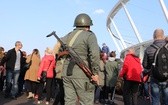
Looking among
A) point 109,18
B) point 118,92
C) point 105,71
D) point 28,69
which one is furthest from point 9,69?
point 109,18

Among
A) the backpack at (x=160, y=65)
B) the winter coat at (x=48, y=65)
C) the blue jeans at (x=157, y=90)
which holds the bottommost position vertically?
the blue jeans at (x=157, y=90)

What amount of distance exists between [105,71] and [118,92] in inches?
177

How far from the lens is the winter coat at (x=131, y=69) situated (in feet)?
36.7

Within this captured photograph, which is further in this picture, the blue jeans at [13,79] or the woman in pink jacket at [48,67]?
the blue jeans at [13,79]

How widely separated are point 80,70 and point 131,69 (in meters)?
4.81

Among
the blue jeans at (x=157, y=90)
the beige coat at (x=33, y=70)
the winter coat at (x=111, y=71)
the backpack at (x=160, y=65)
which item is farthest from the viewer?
the beige coat at (x=33, y=70)

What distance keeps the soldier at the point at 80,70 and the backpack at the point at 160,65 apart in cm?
161

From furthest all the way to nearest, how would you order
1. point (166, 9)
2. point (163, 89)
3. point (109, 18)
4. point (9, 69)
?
point (109, 18) → point (166, 9) → point (9, 69) → point (163, 89)

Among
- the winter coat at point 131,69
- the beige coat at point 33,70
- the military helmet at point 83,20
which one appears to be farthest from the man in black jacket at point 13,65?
the military helmet at point 83,20

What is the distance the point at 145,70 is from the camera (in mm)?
8203

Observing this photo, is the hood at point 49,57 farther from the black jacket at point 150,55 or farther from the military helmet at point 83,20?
the military helmet at point 83,20

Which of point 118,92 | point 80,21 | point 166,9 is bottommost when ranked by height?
point 118,92

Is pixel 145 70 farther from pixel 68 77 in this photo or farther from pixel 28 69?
pixel 28 69

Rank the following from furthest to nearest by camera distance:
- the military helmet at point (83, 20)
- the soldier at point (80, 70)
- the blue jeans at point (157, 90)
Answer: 1. the blue jeans at point (157, 90)
2. the military helmet at point (83, 20)
3. the soldier at point (80, 70)
